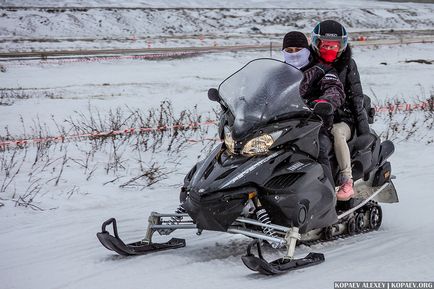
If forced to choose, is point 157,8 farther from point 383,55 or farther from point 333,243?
point 333,243

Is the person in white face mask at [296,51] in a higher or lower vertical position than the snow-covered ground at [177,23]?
higher

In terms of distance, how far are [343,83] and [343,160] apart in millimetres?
822

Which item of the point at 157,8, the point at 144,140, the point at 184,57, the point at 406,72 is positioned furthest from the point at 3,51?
the point at 144,140

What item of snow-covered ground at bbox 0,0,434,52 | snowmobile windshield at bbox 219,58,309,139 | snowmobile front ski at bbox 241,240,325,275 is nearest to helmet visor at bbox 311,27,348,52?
A: snowmobile windshield at bbox 219,58,309,139

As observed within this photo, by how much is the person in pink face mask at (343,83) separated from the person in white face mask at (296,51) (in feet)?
Result: 0.33

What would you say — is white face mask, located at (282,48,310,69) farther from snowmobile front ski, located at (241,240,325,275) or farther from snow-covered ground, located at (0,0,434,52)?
snow-covered ground, located at (0,0,434,52)

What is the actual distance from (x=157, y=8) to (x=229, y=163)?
1367 inches

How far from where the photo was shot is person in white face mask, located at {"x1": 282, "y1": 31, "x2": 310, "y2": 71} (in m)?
6.59

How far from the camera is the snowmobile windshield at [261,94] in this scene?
18.2ft

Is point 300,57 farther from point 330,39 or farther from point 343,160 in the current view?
point 343,160

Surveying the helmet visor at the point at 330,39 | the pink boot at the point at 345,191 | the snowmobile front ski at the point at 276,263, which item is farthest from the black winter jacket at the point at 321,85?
the snowmobile front ski at the point at 276,263

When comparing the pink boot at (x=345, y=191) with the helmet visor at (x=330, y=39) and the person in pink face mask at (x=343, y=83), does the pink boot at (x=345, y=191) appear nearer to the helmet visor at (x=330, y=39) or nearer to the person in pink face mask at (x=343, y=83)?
the person in pink face mask at (x=343, y=83)

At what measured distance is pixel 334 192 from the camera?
5.97m

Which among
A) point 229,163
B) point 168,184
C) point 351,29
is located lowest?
point 351,29
